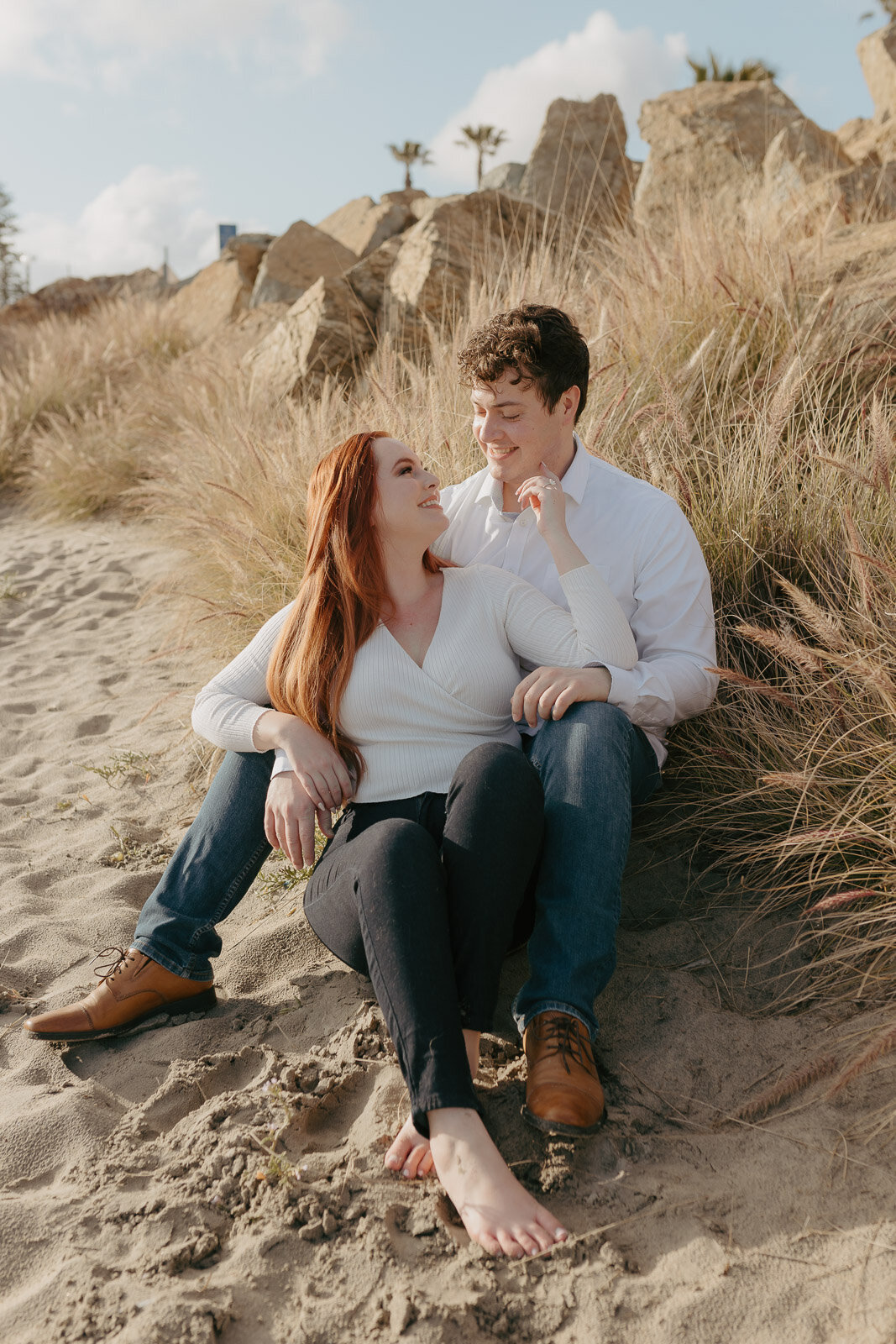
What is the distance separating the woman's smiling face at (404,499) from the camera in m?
2.41

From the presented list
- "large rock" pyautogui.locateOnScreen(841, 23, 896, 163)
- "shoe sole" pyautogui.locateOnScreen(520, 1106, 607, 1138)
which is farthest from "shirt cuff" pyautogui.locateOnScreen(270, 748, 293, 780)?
"large rock" pyautogui.locateOnScreen(841, 23, 896, 163)

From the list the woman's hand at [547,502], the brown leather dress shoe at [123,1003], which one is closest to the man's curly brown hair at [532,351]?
the woman's hand at [547,502]

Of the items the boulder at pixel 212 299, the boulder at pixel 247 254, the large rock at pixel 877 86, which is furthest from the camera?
the boulder at pixel 247 254

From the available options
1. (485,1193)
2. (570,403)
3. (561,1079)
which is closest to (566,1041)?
(561,1079)

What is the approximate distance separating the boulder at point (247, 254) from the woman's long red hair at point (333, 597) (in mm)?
11299

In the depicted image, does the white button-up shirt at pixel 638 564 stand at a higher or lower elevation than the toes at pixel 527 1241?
higher

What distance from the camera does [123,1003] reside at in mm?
2328

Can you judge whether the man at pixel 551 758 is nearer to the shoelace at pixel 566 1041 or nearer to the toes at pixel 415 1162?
the shoelace at pixel 566 1041

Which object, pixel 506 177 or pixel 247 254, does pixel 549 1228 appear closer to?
pixel 506 177

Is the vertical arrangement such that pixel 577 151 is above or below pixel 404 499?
above

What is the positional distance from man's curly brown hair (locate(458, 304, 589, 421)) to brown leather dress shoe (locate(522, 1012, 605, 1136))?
1627 mm

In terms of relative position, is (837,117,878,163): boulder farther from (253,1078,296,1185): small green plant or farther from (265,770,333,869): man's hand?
(253,1078,296,1185): small green plant

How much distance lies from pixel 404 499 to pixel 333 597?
304 mm

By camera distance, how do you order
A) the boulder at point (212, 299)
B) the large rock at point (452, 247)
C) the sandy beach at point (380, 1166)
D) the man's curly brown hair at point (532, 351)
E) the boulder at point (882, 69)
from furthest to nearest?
the boulder at point (212, 299), the boulder at point (882, 69), the large rock at point (452, 247), the man's curly brown hair at point (532, 351), the sandy beach at point (380, 1166)
